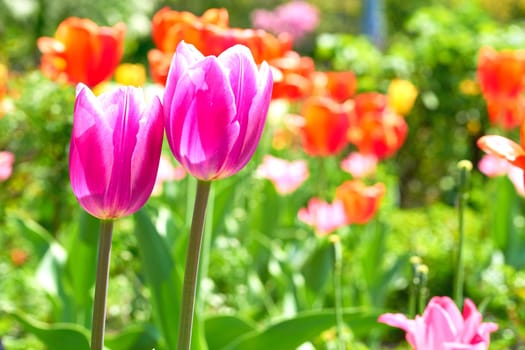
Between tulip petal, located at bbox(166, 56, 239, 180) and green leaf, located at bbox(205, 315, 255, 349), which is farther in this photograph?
green leaf, located at bbox(205, 315, 255, 349)

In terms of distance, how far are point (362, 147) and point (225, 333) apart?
1558mm

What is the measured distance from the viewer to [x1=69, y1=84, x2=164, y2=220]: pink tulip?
883 mm

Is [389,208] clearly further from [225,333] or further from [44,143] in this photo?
[225,333]

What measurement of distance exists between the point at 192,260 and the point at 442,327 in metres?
0.28

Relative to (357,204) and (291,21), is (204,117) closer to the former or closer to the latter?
(357,204)

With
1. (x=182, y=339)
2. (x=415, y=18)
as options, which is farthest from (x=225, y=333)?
(x=415, y=18)

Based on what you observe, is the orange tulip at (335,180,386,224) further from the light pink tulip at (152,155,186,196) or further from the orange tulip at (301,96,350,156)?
the light pink tulip at (152,155,186,196)

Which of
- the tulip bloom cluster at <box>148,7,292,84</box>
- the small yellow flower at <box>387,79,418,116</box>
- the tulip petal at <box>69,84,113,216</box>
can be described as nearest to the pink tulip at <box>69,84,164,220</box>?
the tulip petal at <box>69,84,113,216</box>

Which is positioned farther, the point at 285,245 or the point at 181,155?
the point at 285,245

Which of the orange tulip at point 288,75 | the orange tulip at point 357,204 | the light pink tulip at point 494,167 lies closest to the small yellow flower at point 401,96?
the light pink tulip at point 494,167

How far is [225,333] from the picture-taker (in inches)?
65.2

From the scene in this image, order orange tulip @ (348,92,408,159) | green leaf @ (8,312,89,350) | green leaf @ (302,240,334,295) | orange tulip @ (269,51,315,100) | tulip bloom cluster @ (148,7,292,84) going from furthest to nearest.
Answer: orange tulip @ (348,92,408,159)
green leaf @ (302,240,334,295)
orange tulip @ (269,51,315,100)
tulip bloom cluster @ (148,7,292,84)
green leaf @ (8,312,89,350)

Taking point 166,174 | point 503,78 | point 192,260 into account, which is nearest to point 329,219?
point 166,174

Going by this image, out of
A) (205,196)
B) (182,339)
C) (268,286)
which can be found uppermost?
(205,196)
